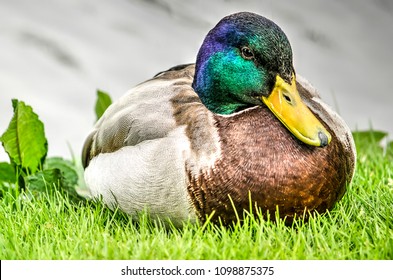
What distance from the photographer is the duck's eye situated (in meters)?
3.16

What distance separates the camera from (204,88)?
10.9 ft

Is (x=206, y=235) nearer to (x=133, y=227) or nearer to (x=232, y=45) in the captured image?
(x=133, y=227)

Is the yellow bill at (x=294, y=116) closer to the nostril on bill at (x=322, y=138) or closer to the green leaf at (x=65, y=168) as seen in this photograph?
the nostril on bill at (x=322, y=138)

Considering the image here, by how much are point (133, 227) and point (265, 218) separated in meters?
0.49

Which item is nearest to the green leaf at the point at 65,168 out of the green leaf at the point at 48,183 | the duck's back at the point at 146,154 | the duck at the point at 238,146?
the green leaf at the point at 48,183

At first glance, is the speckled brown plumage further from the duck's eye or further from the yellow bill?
the duck's eye

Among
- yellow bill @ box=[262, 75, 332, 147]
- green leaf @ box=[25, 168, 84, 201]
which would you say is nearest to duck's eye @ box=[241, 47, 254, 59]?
yellow bill @ box=[262, 75, 332, 147]

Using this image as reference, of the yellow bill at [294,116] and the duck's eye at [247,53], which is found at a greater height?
the duck's eye at [247,53]

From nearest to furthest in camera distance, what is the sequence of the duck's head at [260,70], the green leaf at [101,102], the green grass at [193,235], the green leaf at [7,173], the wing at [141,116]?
the green grass at [193,235] < the duck's head at [260,70] < the wing at [141,116] < the green leaf at [7,173] < the green leaf at [101,102]

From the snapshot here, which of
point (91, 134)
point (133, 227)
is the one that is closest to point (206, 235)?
point (133, 227)

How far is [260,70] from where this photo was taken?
3.15 metres

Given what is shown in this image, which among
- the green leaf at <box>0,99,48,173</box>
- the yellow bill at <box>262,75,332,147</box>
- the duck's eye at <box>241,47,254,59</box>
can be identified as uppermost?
the duck's eye at <box>241,47,254,59</box>

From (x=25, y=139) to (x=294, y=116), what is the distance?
1322 millimetres

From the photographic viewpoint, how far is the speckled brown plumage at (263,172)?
315 centimetres
